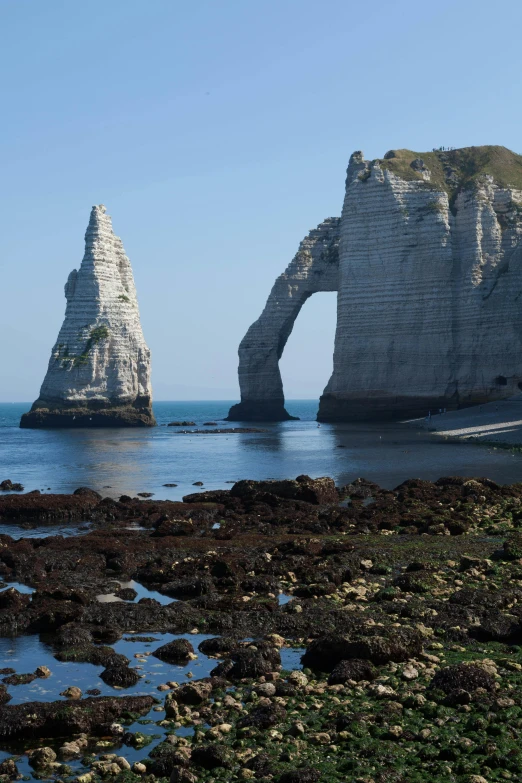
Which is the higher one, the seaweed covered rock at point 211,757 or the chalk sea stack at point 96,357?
the chalk sea stack at point 96,357

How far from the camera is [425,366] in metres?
83.4

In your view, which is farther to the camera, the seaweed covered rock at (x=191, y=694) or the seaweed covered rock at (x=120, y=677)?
the seaweed covered rock at (x=120, y=677)

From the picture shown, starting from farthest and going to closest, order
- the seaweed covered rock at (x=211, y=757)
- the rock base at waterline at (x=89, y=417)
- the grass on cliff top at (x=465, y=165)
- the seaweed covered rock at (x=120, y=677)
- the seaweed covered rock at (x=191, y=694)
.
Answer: the rock base at waterline at (x=89, y=417) < the grass on cliff top at (x=465, y=165) < the seaweed covered rock at (x=120, y=677) < the seaweed covered rock at (x=191, y=694) < the seaweed covered rock at (x=211, y=757)

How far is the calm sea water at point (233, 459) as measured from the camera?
39.8 metres

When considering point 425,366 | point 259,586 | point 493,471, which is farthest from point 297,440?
point 259,586

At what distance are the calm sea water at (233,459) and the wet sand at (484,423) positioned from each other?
2179mm

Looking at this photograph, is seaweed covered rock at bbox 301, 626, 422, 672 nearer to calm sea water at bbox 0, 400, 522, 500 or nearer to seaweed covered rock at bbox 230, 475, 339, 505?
seaweed covered rock at bbox 230, 475, 339, 505

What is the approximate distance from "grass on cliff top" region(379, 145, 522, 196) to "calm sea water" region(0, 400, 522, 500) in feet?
91.5

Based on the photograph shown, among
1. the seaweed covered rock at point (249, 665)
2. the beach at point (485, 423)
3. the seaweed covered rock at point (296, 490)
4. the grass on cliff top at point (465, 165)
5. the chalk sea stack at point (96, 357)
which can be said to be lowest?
the seaweed covered rock at point (249, 665)

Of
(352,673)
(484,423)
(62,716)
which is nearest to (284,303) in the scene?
(484,423)

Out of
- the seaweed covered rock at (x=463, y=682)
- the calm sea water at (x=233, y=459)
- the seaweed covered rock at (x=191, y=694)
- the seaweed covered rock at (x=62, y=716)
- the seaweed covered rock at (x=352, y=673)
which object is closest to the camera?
the seaweed covered rock at (x=62, y=716)

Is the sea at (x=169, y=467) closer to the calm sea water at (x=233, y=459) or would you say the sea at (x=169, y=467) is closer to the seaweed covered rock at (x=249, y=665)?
the calm sea water at (x=233, y=459)

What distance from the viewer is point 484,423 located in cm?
6581

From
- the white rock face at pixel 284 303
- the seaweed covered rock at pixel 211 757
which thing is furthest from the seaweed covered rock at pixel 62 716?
the white rock face at pixel 284 303
